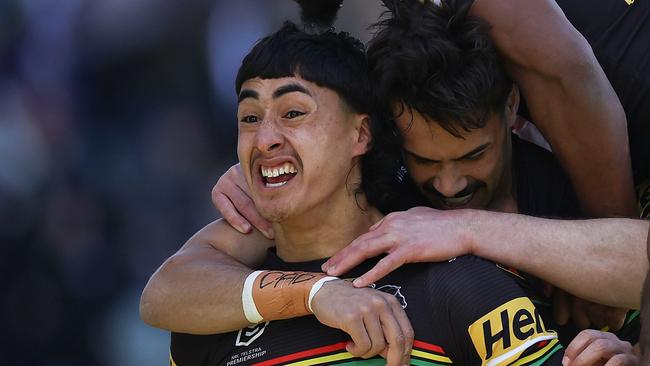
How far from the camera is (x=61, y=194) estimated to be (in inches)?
223

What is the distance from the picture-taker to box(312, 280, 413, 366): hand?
303 cm

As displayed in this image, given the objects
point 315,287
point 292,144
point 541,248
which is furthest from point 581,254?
point 292,144

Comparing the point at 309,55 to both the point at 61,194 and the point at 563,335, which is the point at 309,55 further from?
the point at 61,194

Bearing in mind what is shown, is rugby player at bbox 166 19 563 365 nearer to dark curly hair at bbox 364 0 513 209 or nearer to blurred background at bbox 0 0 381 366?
dark curly hair at bbox 364 0 513 209

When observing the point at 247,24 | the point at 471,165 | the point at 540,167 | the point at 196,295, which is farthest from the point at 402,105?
the point at 247,24

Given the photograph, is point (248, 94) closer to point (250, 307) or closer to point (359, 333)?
point (250, 307)

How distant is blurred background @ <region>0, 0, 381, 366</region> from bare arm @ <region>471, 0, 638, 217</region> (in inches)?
104

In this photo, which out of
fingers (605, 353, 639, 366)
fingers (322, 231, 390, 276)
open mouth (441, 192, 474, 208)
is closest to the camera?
fingers (605, 353, 639, 366)

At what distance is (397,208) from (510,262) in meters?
0.60

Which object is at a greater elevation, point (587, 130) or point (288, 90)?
point (288, 90)

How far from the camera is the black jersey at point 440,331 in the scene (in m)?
3.02

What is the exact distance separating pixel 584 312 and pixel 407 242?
63cm

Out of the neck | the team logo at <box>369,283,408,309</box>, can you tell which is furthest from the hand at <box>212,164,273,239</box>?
the team logo at <box>369,283,408,309</box>

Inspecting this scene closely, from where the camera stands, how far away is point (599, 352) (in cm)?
271
